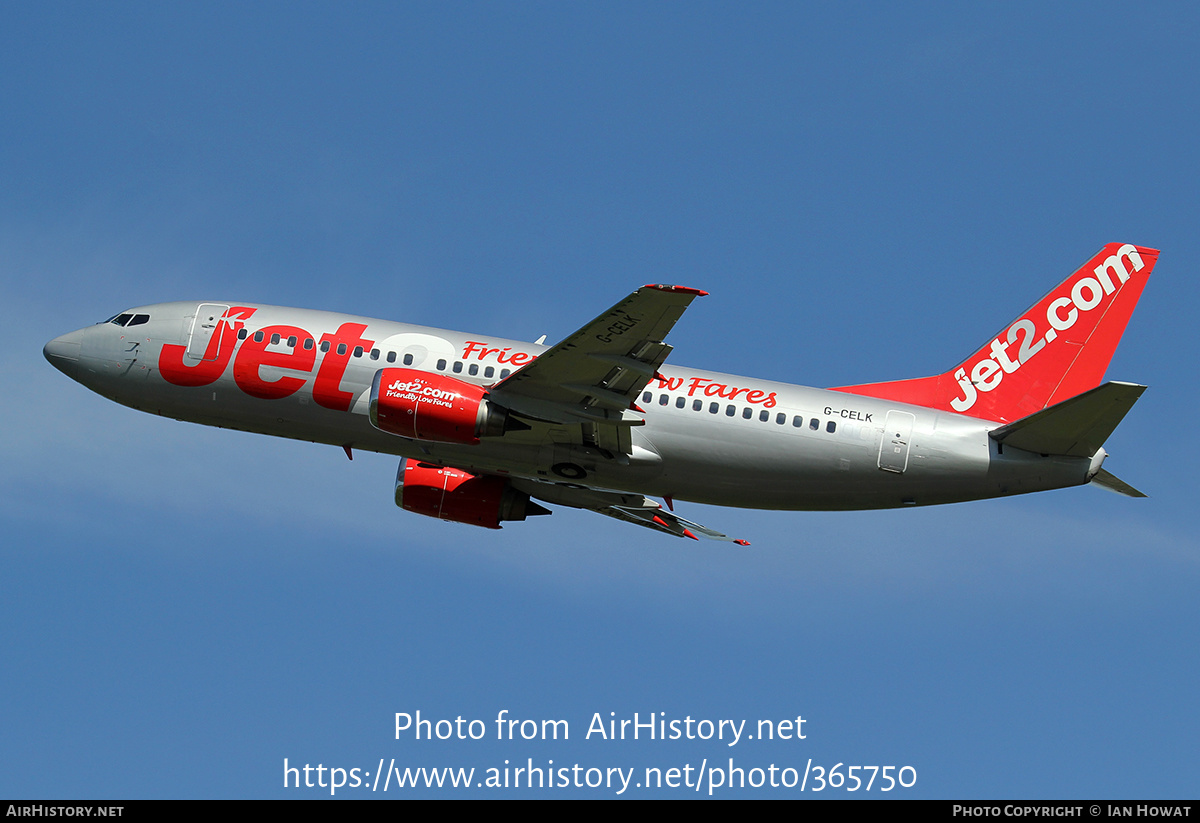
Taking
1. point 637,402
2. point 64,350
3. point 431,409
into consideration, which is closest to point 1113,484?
point 637,402

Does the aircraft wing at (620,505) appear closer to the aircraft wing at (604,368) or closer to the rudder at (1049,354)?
the aircraft wing at (604,368)

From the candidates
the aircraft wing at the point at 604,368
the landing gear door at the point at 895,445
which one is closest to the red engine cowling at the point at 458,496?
the aircraft wing at the point at 604,368

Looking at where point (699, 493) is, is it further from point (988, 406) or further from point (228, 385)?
point (228, 385)

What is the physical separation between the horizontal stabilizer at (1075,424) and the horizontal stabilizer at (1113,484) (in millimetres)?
1135

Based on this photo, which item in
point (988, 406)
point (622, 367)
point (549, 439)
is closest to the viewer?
point (622, 367)

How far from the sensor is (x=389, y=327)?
41.4 m

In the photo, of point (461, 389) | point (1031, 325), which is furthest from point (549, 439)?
point (1031, 325)

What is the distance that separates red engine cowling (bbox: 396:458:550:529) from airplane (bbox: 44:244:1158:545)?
111 cm

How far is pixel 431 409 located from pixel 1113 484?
2070 cm

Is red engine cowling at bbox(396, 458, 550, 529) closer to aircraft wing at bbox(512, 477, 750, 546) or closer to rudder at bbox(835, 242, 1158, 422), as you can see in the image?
aircraft wing at bbox(512, 477, 750, 546)

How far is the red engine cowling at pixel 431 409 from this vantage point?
37531mm

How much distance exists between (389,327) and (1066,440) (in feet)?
69.6

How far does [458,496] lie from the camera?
44.9 m

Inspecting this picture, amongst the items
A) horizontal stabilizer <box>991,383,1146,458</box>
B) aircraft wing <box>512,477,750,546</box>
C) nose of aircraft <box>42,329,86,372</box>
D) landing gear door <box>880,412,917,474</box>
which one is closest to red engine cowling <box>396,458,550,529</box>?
aircraft wing <box>512,477,750,546</box>
